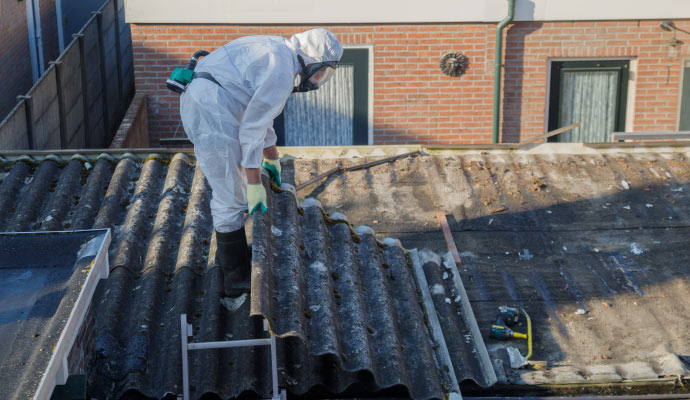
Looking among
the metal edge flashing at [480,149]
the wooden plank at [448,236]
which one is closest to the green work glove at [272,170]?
the wooden plank at [448,236]

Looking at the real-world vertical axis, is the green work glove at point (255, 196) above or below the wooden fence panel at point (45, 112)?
above

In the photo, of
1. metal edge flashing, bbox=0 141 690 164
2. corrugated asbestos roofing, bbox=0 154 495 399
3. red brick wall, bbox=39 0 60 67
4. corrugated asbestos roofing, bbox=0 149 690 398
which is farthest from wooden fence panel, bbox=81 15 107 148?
corrugated asbestos roofing, bbox=0 154 495 399

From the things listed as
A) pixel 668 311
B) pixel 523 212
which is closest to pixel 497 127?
pixel 523 212

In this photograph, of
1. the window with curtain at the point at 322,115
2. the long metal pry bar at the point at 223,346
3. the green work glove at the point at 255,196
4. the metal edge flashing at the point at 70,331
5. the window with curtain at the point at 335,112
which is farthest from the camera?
the window with curtain at the point at 322,115

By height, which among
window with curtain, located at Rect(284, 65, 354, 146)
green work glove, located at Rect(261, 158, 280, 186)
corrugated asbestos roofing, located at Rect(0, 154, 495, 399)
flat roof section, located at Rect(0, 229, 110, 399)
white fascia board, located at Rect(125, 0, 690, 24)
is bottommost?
window with curtain, located at Rect(284, 65, 354, 146)

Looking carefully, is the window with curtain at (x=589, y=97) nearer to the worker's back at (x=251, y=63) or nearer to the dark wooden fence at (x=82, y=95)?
the dark wooden fence at (x=82, y=95)

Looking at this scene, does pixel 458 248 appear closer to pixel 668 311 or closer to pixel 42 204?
pixel 668 311

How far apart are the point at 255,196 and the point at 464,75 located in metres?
7.60

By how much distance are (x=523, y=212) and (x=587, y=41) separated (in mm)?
5649

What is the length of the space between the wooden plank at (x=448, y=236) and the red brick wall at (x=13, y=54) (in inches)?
306

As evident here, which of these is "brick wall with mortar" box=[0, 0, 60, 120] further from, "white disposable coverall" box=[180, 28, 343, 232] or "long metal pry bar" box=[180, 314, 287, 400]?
"long metal pry bar" box=[180, 314, 287, 400]

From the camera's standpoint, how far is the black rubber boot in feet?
15.4

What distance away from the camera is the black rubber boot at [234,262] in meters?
4.70

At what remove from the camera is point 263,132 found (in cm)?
432
